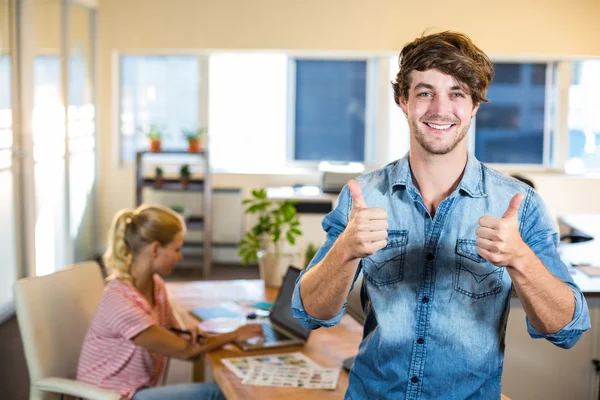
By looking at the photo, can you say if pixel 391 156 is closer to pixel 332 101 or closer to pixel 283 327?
pixel 332 101

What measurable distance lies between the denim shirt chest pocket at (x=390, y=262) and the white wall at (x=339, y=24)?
5.73m

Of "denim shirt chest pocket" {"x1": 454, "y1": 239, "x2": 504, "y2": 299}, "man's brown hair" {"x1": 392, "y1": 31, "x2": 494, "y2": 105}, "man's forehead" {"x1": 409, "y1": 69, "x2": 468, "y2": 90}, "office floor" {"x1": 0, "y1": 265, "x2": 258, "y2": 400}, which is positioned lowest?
"office floor" {"x1": 0, "y1": 265, "x2": 258, "y2": 400}

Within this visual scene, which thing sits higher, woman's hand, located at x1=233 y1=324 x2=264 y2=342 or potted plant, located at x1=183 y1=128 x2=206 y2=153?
potted plant, located at x1=183 y1=128 x2=206 y2=153

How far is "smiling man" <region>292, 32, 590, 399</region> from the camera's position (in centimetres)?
165

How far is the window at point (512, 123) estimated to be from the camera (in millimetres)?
7715

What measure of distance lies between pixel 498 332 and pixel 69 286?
69.7 inches

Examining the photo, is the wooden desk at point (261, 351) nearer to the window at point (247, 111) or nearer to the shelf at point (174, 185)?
the shelf at point (174, 185)

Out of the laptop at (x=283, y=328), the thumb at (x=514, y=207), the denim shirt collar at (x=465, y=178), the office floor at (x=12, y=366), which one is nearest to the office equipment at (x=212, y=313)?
the laptop at (x=283, y=328)

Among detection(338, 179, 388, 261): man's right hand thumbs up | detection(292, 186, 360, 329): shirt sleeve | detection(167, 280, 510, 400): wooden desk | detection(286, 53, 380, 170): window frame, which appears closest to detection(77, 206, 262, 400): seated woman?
detection(167, 280, 510, 400): wooden desk

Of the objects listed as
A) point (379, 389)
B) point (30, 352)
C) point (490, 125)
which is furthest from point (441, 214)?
point (490, 125)

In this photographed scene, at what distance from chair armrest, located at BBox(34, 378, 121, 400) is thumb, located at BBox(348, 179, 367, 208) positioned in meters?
1.25

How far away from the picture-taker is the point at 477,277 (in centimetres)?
168

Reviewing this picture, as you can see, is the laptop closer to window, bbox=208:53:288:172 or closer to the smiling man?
the smiling man

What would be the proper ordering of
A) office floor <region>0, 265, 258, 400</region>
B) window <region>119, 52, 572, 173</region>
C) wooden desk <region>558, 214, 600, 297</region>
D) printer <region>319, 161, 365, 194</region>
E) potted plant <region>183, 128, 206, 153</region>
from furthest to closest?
window <region>119, 52, 572, 173</region>
potted plant <region>183, 128, 206, 153</region>
printer <region>319, 161, 365, 194</region>
office floor <region>0, 265, 258, 400</region>
wooden desk <region>558, 214, 600, 297</region>
